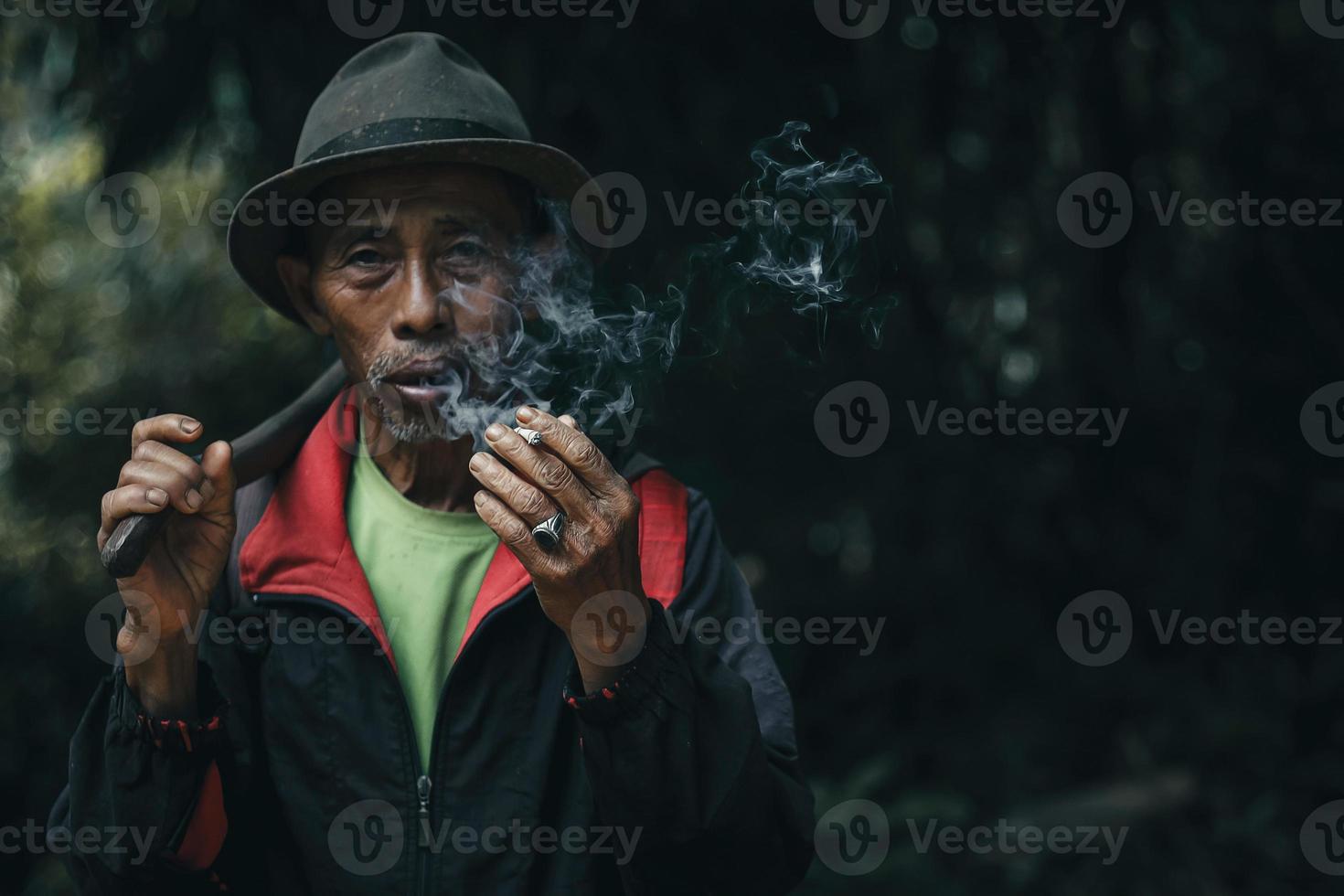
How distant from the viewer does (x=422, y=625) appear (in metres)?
2.21

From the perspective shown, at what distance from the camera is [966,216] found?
402 centimetres

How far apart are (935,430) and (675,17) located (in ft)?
4.88

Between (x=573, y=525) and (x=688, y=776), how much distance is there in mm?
410

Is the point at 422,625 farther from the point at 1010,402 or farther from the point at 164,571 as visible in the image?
the point at 1010,402

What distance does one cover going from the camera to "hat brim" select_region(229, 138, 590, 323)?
221 cm

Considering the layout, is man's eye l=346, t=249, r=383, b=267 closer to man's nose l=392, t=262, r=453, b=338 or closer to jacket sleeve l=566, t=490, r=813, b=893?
man's nose l=392, t=262, r=453, b=338

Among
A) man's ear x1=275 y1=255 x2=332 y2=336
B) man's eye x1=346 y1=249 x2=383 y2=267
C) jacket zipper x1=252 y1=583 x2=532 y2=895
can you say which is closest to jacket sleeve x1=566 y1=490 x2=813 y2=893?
jacket zipper x1=252 y1=583 x2=532 y2=895

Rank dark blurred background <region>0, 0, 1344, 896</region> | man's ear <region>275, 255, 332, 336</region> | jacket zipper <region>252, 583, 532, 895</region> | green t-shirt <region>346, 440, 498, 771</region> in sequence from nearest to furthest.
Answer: jacket zipper <region>252, 583, 532, 895</region> → green t-shirt <region>346, 440, 498, 771</region> → man's ear <region>275, 255, 332, 336</region> → dark blurred background <region>0, 0, 1344, 896</region>

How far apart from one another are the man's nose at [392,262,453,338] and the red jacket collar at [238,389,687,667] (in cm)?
29

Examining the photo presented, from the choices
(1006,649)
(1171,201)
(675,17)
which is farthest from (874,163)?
(1006,649)

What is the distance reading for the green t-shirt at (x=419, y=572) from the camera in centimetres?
218

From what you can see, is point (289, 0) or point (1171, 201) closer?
point (289, 0)

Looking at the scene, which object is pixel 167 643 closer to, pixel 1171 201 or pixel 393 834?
pixel 393 834

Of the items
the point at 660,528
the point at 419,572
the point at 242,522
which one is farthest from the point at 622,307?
Result: the point at 242,522
